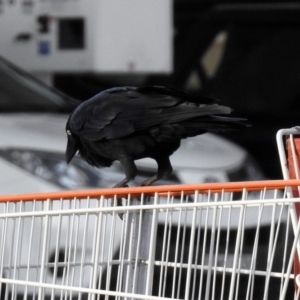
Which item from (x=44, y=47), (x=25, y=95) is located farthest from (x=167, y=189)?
(x=44, y=47)

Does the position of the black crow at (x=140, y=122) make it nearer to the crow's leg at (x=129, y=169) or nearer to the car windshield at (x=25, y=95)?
the crow's leg at (x=129, y=169)

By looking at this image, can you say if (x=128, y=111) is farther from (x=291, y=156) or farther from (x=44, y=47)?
(x=44, y=47)

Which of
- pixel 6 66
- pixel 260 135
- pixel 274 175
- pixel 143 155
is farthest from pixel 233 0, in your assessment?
pixel 143 155

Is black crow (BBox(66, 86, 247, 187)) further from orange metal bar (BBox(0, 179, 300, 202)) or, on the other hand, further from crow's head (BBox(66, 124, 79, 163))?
orange metal bar (BBox(0, 179, 300, 202))

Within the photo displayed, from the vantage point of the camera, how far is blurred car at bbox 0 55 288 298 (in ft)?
14.0

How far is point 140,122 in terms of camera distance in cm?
249

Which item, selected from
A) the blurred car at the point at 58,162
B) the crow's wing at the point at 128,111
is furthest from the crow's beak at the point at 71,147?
the blurred car at the point at 58,162

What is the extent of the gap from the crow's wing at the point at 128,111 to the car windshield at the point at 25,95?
242cm

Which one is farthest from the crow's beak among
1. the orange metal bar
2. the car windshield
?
the car windshield

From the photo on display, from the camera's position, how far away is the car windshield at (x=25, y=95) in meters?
5.01

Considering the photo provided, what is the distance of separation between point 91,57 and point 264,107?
8.37ft

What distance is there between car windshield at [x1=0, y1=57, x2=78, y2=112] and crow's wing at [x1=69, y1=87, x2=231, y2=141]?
2.42 m

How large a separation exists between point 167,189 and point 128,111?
1.32 ft

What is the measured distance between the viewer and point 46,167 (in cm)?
431
